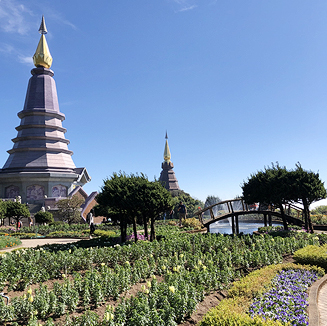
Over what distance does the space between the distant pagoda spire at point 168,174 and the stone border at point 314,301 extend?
73.1 metres

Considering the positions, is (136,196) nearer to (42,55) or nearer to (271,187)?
(271,187)

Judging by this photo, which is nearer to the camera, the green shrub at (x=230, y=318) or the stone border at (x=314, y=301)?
the green shrub at (x=230, y=318)

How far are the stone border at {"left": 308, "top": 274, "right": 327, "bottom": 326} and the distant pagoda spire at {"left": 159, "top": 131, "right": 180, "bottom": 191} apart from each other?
240 ft

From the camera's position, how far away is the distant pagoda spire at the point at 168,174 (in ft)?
274

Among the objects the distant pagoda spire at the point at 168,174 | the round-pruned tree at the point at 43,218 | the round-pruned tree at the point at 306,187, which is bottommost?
the round-pruned tree at the point at 43,218

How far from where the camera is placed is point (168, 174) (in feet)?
282

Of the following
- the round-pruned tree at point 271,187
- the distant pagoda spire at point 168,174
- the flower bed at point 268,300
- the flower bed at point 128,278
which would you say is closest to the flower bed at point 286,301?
the flower bed at point 268,300

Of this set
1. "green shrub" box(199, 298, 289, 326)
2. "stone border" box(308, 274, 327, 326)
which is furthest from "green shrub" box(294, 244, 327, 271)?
"green shrub" box(199, 298, 289, 326)

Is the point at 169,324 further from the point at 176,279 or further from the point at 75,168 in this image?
the point at 75,168

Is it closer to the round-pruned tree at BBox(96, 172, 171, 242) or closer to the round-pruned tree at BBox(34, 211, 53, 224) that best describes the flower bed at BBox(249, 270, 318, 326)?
the round-pruned tree at BBox(96, 172, 171, 242)

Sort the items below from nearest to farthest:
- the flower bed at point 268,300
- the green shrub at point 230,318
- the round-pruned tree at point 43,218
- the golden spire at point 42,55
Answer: the green shrub at point 230,318, the flower bed at point 268,300, the round-pruned tree at point 43,218, the golden spire at point 42,55

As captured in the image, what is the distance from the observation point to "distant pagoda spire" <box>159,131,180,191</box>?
8354 cm

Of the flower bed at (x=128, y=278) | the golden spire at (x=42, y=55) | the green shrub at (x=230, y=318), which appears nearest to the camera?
the green shrub at (x=230, y=318)

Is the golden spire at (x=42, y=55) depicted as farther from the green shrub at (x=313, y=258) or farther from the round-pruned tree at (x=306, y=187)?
the green shrub at (x=313, y=258)
